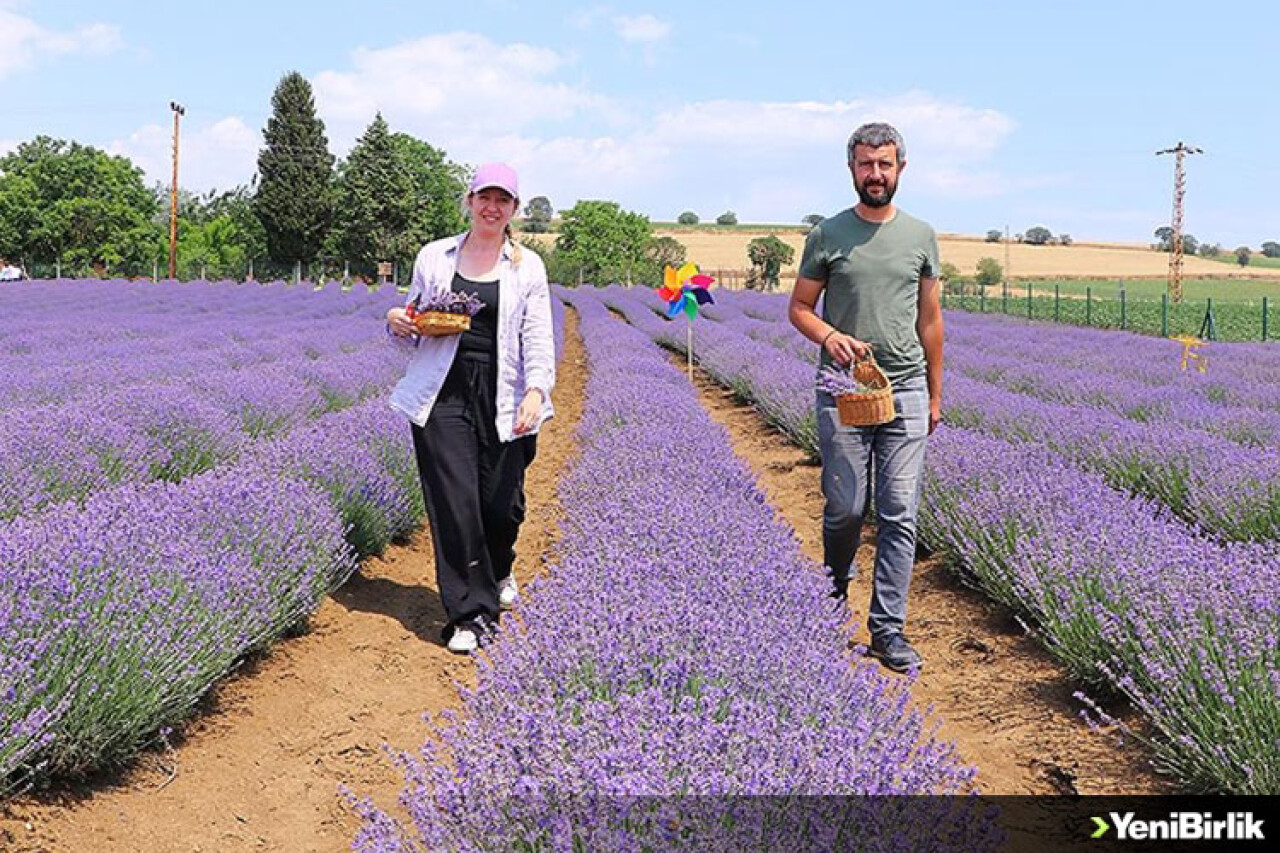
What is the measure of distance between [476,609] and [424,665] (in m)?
0.27

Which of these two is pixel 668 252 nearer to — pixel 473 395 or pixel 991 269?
pixel 991 269

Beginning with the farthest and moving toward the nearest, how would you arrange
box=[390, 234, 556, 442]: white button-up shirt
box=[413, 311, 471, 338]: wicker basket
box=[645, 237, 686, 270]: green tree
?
box=[645, 237, 686, 270]: green tree → box=[390, 234, 556, 442]: white button-up shirt → box=[413, 311, 471, 338]: wicker basket

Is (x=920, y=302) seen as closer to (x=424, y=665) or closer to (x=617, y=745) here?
(x=424, y=665)

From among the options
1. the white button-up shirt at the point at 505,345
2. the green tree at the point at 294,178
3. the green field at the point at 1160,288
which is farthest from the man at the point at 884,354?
the green tree at the point at 294,178

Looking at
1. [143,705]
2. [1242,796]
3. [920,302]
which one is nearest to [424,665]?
[143,705]

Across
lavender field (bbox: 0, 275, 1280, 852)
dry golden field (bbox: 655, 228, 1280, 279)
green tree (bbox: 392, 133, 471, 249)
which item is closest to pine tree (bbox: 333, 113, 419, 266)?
green tree (bbox: 392, 133, 471, 249)

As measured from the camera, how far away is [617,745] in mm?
1854

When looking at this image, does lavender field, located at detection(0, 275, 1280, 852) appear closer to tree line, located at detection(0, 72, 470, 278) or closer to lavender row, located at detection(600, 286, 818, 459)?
lavender row, located at detection(600, 286, 818, 459)

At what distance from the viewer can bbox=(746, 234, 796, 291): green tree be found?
5689 cm

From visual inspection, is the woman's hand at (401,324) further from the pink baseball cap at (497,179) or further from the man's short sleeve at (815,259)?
the man's short sleeve at (815,259)

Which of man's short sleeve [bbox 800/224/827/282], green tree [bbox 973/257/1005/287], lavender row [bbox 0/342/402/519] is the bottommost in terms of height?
lavender row [bbox 0/342/402/519]

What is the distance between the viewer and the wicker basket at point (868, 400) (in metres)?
3.55

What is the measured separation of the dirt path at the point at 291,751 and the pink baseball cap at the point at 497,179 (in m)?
1.66

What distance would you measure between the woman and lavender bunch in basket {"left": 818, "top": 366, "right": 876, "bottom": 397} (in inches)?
38.7
